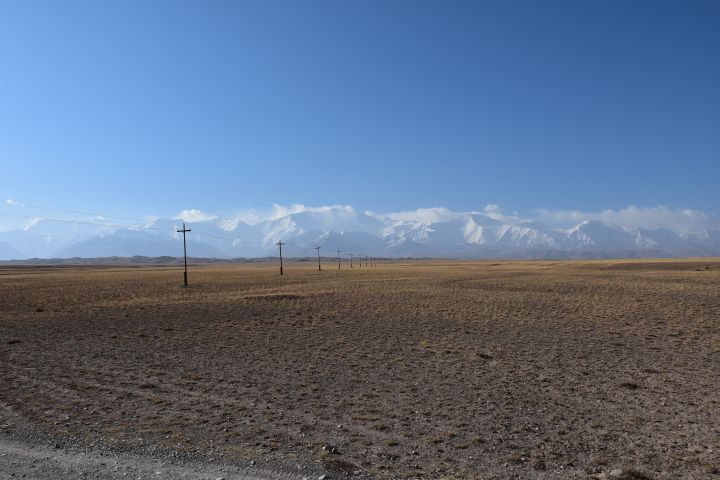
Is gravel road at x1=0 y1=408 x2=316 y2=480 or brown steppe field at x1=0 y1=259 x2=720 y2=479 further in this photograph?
brown steppe field at x1=0 y1=259 x2=720 y2=479

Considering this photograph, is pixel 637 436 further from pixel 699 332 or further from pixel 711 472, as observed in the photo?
pixel 699 332

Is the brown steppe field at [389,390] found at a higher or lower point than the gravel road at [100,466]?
lower

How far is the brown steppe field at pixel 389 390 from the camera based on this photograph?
26.4 ft

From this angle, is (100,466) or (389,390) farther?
(389,390)

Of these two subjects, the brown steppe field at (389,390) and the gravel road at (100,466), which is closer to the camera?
the gravel road at (100,466)

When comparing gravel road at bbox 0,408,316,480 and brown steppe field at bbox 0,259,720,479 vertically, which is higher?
gravel road at bbox 0,408,316,480

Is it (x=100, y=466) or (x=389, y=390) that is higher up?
(x=100, y=466)

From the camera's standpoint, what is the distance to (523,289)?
40.6m

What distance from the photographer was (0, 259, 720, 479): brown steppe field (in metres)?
8.05

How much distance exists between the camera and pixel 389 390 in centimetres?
1205

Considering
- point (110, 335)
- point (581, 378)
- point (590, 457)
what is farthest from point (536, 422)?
point (110, 335)

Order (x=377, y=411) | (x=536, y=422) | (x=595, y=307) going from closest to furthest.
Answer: (x=536, y=422)
(x=377, y=411)
(x=595, y=307)

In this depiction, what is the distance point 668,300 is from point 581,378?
2167 cm

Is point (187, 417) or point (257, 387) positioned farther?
point (257, 387)
